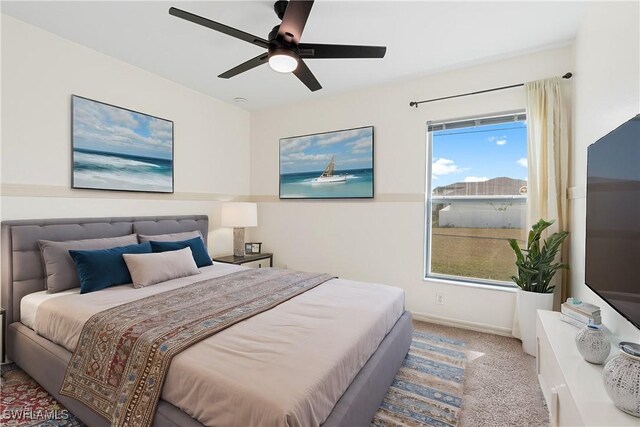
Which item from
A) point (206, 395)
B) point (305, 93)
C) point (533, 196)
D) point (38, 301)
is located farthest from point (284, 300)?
point (305, 93)

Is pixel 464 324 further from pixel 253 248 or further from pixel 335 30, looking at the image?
pixel 335 30

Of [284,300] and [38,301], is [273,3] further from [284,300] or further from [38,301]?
[38,301]

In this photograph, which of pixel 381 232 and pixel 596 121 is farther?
pixel 381 232

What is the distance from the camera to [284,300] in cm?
212

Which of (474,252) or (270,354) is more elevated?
(474,252)

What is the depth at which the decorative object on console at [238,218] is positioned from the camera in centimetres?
382

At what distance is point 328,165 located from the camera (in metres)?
3.89

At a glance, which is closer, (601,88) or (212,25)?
(212,25)

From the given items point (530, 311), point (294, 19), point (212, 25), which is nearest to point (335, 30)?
point (294, 19)

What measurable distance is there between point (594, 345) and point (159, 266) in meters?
2.90

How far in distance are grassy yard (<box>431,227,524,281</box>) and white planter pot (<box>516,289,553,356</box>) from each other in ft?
1.74

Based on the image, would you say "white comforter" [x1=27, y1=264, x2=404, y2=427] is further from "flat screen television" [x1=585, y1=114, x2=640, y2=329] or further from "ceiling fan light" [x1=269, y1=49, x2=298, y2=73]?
"ceiling fan light" [x1=269, y1=49, x2=298, y2=73]

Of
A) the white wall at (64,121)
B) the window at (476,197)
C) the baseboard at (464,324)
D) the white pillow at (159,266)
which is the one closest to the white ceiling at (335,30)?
the white wall at (64,121)

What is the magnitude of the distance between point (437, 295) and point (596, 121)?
2047 mm
